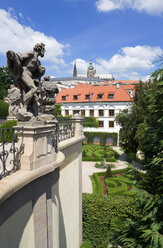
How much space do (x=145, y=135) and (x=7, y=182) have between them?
5348mm

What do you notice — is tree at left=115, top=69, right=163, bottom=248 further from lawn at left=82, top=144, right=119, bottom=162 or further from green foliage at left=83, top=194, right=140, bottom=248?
lawn at left=82, top=144, right=119, bottom=162

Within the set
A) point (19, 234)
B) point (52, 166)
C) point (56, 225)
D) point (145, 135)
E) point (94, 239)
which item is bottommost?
point (94, 239)

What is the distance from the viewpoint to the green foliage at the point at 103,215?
29.5ft

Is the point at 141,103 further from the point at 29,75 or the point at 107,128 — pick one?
the point at 29,75

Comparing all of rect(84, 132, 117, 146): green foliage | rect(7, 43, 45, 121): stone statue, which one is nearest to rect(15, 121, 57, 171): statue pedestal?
rect(7, 43, 45, 121): stone statue

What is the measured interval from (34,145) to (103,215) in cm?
752

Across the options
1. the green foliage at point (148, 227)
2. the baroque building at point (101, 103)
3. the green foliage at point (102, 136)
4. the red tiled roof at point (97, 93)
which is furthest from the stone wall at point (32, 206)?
the red tiled roof at point (97, 93)

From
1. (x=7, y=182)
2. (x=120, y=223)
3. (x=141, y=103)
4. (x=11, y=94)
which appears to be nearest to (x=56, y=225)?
(x=7, y=182)

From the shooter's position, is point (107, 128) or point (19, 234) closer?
point (19, 234)

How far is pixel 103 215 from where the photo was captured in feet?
30.0

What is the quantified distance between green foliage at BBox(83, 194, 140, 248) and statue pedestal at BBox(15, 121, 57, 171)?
667 cm

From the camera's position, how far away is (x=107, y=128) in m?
31.9

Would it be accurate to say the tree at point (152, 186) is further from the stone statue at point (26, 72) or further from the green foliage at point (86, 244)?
the stone statue at point (26, 72)

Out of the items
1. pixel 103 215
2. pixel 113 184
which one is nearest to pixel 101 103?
pixel 113 184
